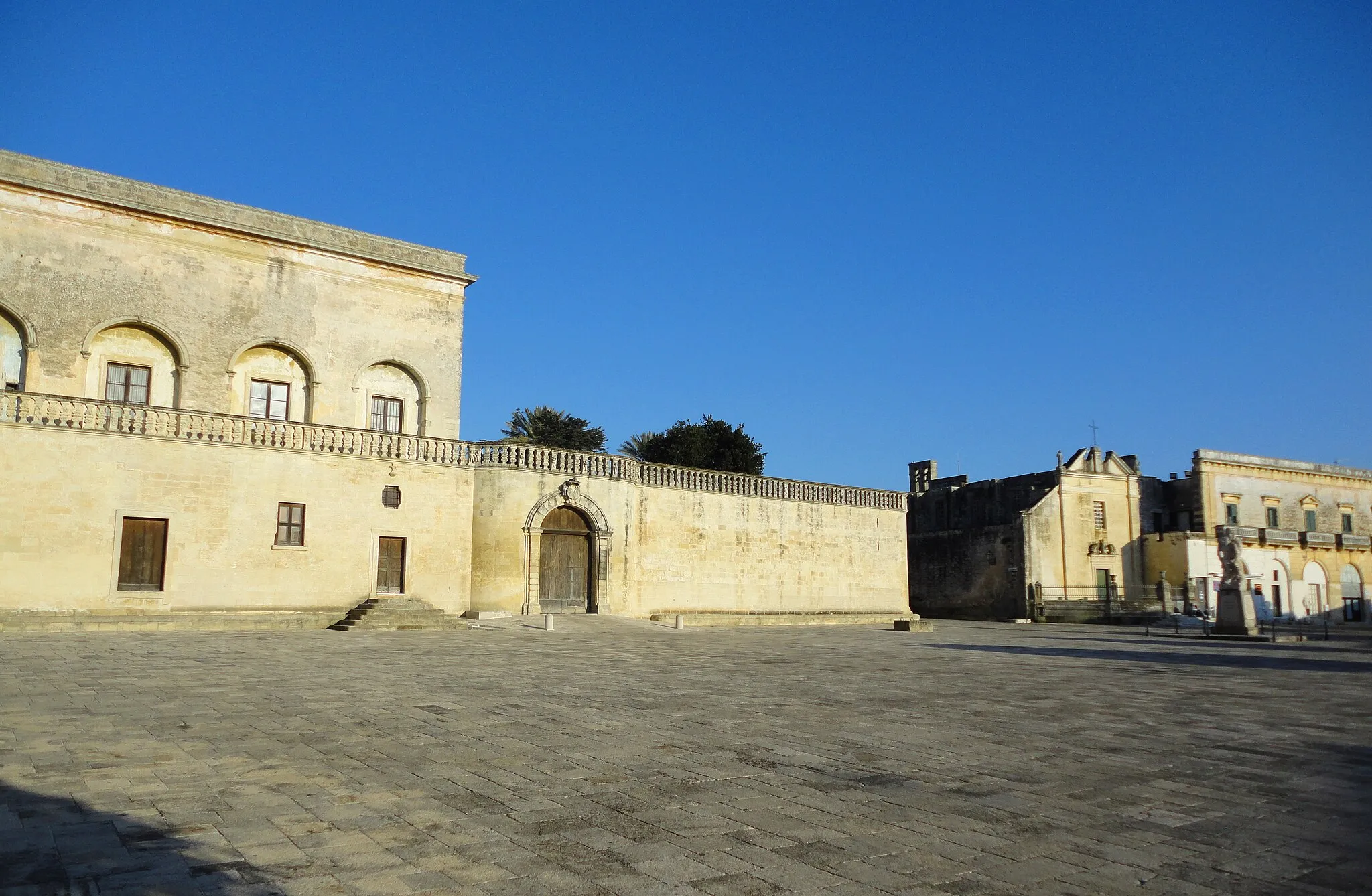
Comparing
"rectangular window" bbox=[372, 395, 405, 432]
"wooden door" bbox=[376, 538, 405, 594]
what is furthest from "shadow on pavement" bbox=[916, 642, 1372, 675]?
"rectangular window" bbox=[372, 395, 405, 432]

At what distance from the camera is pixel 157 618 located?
757 inches

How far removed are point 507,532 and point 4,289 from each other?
12.5m

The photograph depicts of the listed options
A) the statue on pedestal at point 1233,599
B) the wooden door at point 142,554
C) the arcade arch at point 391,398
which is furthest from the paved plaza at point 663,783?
the statue on pedestal at point 1233,599

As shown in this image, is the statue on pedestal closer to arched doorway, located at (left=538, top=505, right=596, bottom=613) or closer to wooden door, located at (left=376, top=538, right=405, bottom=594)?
arched doorway, located at (left=538, top=505, right=596, bottom=613)

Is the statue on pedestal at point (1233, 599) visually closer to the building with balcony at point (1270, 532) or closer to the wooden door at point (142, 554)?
the building with balcony at point (1270, 532)

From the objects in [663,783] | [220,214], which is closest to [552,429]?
[220,214]

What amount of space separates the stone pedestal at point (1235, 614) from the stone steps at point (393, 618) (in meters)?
20.0

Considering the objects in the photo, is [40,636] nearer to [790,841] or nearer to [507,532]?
[507,532]

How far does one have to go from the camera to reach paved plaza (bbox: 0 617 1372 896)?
442 centimetres

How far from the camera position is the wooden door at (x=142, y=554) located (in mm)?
19969

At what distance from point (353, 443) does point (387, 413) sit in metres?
3.02

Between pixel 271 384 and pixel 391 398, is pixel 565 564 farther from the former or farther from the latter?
pixel 271 384

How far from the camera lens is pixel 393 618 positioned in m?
21.3

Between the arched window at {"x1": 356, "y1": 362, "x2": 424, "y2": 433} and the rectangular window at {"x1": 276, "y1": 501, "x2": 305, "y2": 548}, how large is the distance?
382 centimetres
